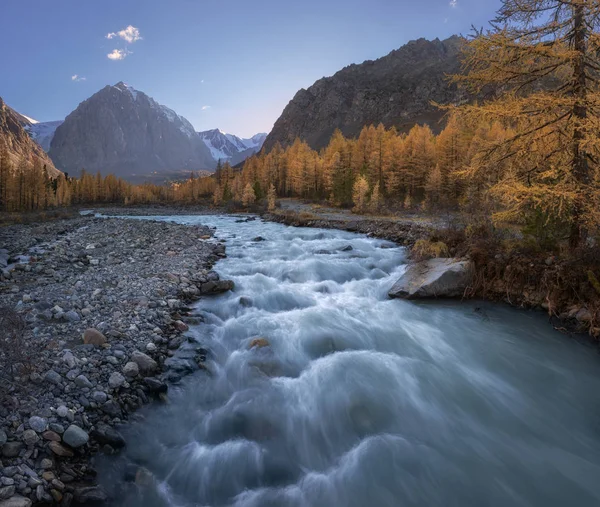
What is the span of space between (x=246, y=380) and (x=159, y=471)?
2319 mm

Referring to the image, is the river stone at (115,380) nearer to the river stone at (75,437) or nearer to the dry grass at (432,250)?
the river stone at (75,437)

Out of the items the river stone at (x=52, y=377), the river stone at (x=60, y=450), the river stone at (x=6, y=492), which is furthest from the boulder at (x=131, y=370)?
the river stone at (x=6, y=492)

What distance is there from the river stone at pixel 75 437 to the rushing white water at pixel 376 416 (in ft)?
1.54

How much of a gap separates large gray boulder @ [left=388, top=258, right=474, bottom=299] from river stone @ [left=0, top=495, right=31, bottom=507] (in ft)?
32.0

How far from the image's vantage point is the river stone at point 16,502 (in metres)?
3.21

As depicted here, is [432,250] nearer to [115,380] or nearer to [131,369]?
[131,369]

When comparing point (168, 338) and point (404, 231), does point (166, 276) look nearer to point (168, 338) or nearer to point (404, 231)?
point (168, 338)

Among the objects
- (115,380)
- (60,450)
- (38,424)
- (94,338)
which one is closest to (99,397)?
(115,380)

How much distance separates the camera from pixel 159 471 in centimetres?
461

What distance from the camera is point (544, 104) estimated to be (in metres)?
8.47

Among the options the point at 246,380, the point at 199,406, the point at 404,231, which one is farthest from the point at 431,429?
the point at 404,231

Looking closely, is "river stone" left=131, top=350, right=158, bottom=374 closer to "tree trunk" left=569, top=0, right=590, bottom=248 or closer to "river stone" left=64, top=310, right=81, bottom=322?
"river stone" left=64, top=310, right=81, bottom=322

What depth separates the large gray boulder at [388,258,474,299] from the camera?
10141mm

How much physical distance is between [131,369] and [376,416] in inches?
179
